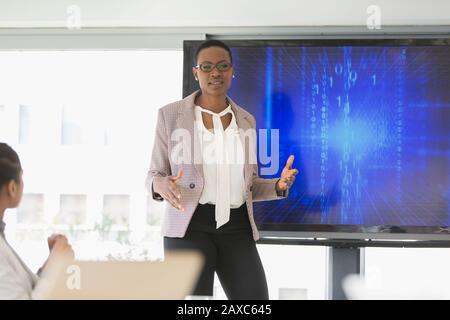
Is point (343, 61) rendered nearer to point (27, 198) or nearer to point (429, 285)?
point (429, 285)

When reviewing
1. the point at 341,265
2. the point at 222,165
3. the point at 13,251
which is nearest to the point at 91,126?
the point at 222,165

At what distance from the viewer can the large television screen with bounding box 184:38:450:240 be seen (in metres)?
2.37

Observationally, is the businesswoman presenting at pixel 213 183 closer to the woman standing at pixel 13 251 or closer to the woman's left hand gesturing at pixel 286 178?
the woman's left hand gesturing at pixel 286 178

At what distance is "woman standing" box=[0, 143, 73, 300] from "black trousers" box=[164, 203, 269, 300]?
1.69ft

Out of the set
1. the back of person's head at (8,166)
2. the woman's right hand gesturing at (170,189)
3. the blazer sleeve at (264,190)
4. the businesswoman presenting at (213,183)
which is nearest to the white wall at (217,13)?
the businesswoman presenting at (213,183)

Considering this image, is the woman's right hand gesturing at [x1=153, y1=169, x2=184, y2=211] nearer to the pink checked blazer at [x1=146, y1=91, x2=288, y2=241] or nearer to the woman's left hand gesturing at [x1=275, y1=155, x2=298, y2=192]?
the pink checked blazer at [x1=146, y1=91, x2=288, y2=241]

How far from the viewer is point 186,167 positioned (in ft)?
5.83

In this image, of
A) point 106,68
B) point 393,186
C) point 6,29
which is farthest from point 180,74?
point 393,186

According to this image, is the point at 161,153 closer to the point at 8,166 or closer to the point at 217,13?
the point at 8,166

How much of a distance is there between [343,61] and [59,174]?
136cm

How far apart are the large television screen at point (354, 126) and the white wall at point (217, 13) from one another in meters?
0.15

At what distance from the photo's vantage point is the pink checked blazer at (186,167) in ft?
5.70

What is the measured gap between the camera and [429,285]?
240cm

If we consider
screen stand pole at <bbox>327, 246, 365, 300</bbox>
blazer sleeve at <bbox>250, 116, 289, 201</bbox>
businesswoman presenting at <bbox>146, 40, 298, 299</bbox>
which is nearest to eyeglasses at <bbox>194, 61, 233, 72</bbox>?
businesswoman presenting at <bbox>146, 40, 298, 299</bbox>
